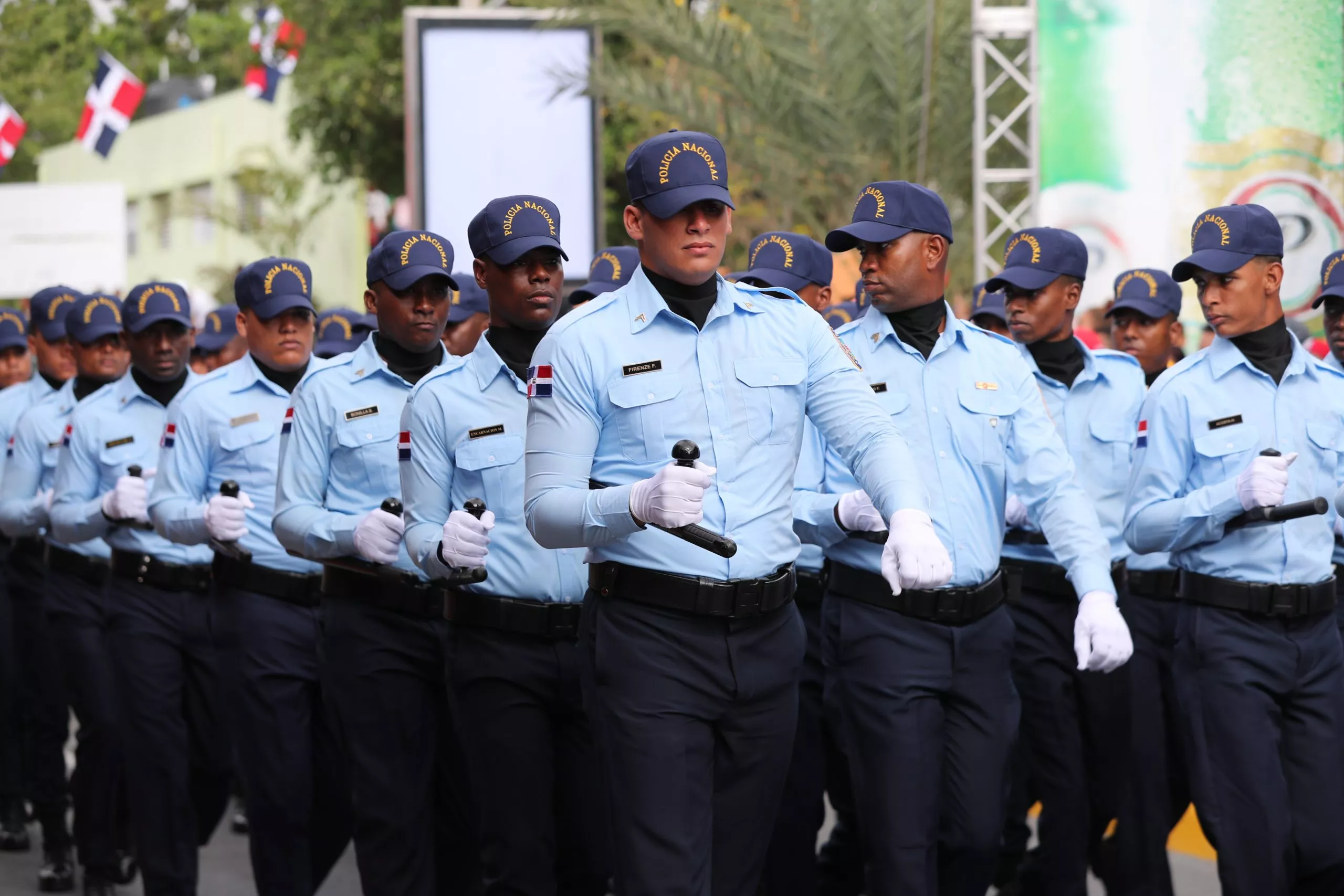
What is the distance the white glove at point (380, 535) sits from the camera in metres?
6.30

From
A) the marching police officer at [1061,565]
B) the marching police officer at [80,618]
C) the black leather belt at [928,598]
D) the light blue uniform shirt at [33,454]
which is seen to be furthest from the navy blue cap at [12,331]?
the black leather belt at [928,598]

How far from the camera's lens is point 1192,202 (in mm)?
12547

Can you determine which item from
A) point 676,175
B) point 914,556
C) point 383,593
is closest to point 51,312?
point 383,593

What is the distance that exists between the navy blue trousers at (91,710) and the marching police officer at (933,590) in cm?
356

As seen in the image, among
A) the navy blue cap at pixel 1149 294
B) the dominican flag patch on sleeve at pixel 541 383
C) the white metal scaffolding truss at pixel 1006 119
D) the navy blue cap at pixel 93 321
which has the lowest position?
the dominican flag patch on sleeve at pixel 541 383

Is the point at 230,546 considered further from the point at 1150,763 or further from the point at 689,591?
the point at 1150,763

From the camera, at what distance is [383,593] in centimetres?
667

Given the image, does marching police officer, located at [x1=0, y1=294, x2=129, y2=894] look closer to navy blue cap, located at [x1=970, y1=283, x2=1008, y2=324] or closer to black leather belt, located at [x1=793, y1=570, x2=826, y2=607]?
black leather belt, located at [x1=793, y1=570, x2=826, y2=607]

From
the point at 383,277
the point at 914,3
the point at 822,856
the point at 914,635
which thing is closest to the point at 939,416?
the point at 914,635

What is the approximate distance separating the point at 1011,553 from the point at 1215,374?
139 centimetres

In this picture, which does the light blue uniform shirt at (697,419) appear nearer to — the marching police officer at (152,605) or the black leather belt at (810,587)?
the black leather belt at (810,587)

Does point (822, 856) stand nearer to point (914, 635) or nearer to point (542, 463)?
point (914, 635)

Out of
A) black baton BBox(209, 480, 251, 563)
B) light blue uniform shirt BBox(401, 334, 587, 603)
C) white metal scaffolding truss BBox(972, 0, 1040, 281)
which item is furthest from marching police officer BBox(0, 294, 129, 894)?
white metal scaffolding truss BBox(972, 0, 1040, 281)

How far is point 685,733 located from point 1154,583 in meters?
3.41
